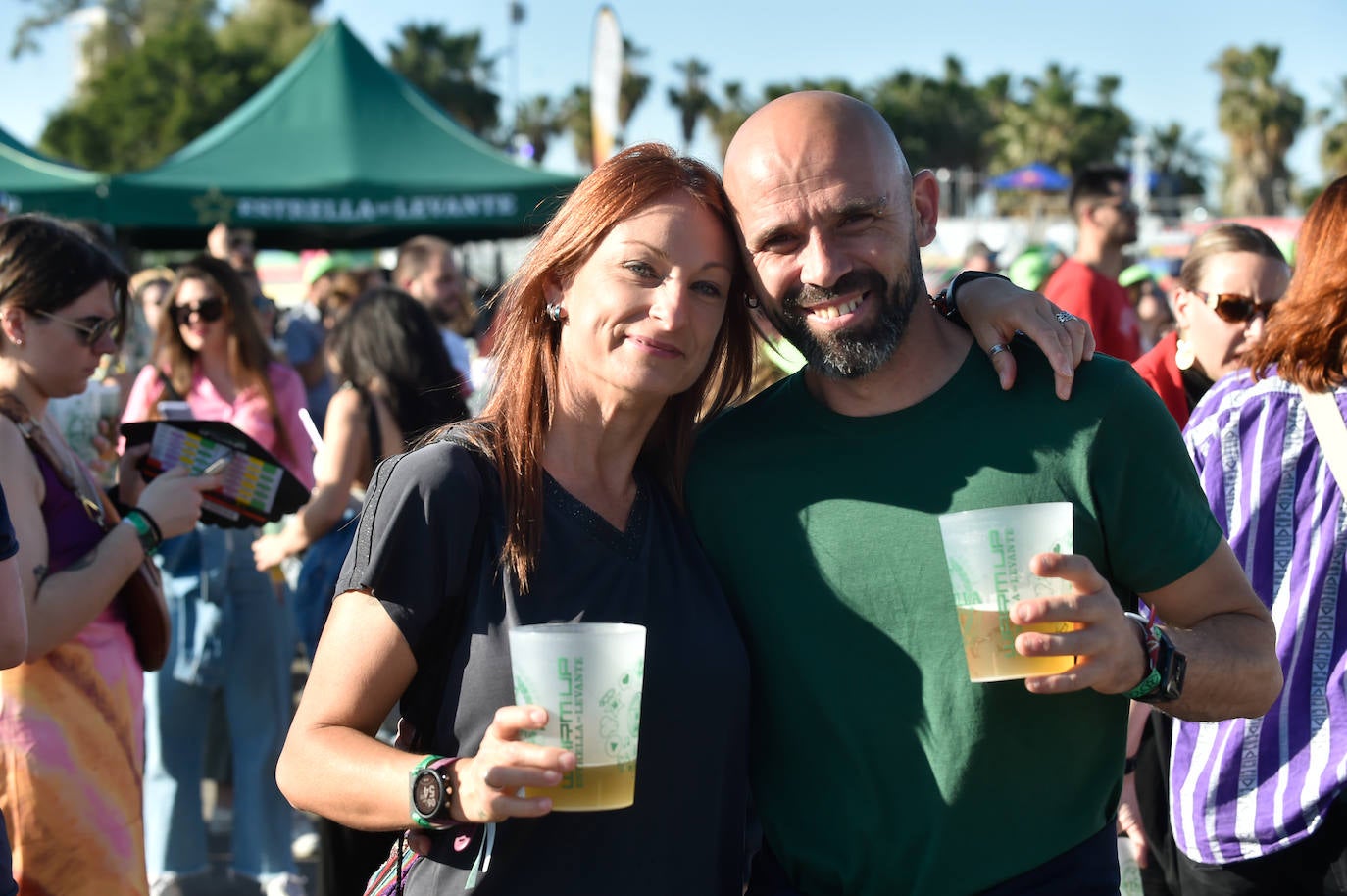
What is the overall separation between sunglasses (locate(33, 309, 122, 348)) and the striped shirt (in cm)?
276

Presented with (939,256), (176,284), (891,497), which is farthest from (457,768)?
(939,256)

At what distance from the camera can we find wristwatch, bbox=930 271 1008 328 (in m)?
2.49

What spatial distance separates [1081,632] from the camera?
1800 mm

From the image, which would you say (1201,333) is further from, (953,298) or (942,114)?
(942,114)

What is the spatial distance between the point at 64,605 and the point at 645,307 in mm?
1652

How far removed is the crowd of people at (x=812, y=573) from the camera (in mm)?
2076

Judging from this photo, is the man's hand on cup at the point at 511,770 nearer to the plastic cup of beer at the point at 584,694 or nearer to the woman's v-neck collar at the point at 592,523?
the plastic cup of beer at the point at 584,694

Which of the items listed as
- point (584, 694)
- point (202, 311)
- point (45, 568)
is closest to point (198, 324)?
point (202, 311)

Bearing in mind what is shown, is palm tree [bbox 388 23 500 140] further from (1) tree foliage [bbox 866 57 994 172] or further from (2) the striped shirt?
(2) the striped shirt

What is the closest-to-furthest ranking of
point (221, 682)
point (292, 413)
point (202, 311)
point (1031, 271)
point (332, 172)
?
point (221, 682), point (202, 311), point (292, 413), point (1031, 271), point (332, 172)

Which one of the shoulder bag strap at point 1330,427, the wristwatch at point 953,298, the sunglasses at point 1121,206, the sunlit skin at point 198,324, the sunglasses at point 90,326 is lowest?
the shoulder bag strap at point 1330,427

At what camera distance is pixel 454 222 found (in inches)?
475

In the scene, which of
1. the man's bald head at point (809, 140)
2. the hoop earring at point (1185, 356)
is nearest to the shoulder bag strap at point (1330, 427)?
the man's bald head at point (809, 140)

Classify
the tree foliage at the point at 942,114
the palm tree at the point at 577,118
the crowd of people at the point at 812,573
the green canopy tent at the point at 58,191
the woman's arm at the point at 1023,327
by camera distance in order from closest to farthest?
the crowd of people at the point at 812,573 → the woman's arm at the point at 1023,327 → the green canopy tent at the point at 58,191 → the palm tree at the point at 577,118 → the tree foliage at the point at 942,114
